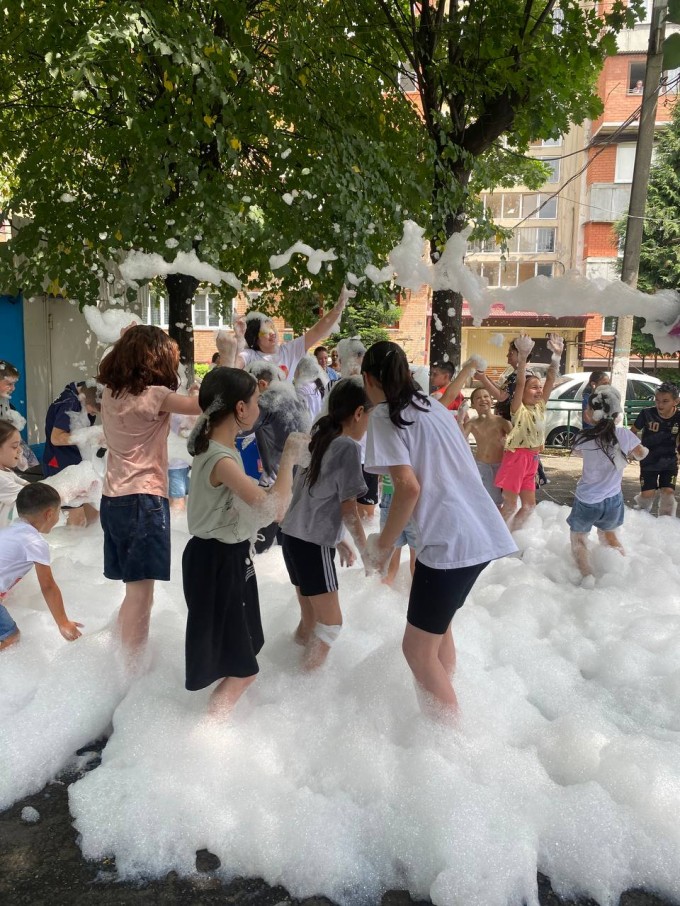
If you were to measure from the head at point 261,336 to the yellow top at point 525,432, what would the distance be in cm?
213

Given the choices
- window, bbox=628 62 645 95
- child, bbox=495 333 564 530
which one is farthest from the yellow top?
window, bbox=628 62 645 95

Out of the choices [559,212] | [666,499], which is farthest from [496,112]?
[559,212]

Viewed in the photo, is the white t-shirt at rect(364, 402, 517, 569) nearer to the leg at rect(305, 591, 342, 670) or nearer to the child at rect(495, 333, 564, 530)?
the leg at rect(305, 591, 342, 670)

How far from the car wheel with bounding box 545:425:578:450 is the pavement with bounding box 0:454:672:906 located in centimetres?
1165

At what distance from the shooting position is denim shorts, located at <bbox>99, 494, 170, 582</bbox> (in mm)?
3354

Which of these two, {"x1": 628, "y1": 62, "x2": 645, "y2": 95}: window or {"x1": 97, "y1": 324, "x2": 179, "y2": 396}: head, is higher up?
{"x1": 628, "y1": 62, "x2": 645, "y2": 95}: window

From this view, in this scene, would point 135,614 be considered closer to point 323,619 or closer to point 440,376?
point 323,619

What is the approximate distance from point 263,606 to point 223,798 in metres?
1.83

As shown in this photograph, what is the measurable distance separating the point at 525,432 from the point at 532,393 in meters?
0.40

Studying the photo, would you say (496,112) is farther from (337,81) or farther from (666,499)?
(666,499)

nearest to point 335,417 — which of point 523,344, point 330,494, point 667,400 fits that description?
point 330,494

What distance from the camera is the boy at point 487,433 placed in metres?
5.86

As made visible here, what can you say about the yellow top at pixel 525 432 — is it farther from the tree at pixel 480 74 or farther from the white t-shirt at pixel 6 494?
the white t-shirt at pixel 6 494

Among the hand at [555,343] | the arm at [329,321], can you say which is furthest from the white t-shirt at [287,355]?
the hand at [555,343]
